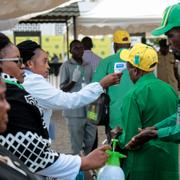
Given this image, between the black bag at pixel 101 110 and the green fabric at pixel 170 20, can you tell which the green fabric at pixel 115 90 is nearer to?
the black bag at pixel 101 110

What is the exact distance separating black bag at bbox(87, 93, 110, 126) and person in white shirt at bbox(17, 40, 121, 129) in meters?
1.80

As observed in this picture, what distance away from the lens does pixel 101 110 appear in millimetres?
6129

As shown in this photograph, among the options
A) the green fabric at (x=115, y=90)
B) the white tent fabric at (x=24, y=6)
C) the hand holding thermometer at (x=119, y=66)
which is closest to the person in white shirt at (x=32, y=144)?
the white tent fabric at (x=24, y=6)

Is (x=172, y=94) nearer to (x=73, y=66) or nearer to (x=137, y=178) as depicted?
(x=137, y=178)

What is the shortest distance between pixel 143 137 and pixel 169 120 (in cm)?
25

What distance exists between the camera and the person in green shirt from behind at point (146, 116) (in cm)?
385

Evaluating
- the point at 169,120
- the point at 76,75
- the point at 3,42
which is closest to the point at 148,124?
the point at 169,120

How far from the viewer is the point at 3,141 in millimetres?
2742

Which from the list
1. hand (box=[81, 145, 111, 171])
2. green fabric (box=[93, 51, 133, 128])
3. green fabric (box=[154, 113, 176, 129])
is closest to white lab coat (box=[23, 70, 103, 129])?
green fabric (box=[154, 113, 176, 129])

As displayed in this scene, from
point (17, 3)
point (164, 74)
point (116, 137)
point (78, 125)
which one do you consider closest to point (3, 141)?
point (116, 137)

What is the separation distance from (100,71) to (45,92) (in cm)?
283

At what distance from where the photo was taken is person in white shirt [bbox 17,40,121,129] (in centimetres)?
383

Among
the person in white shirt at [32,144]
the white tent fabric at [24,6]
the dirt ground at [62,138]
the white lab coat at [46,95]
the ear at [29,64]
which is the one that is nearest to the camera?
the person in white shirt at [32,144]

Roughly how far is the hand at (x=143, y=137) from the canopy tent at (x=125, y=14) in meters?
7.07
